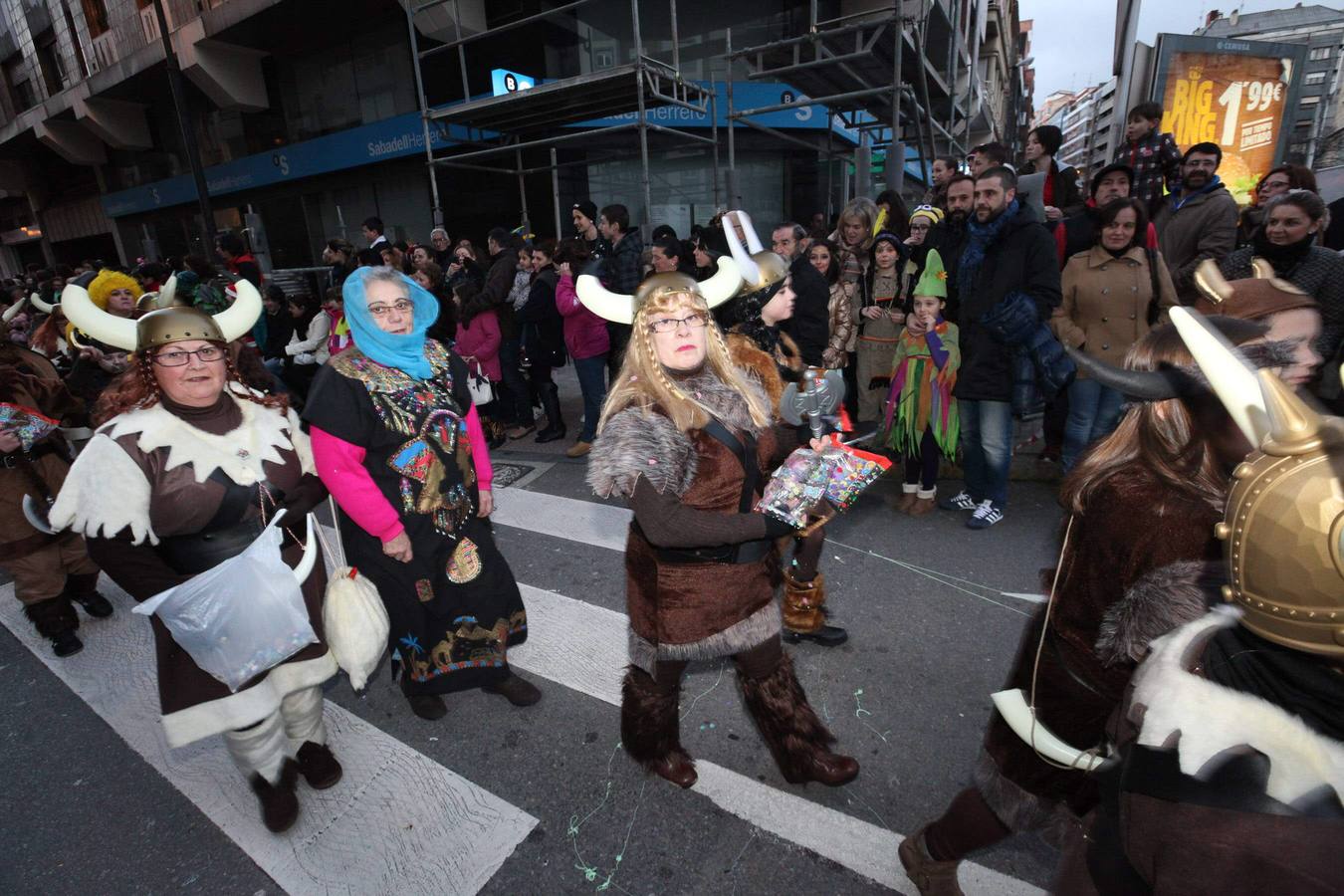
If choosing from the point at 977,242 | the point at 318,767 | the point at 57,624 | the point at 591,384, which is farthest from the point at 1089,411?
the point at 57,624

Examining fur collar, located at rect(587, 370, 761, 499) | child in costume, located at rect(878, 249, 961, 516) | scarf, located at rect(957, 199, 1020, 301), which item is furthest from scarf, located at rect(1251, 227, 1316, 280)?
fur collar, located at rect(587, 370, 761, 499)

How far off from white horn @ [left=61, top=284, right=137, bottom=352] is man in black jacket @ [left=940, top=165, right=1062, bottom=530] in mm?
4373

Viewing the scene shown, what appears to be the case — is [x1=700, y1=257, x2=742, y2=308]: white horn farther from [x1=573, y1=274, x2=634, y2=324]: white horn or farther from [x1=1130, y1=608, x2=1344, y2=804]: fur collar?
[x1=1130, y1=608, x2=1344, y2=804]: fur collar

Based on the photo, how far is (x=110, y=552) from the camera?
2.10 metres

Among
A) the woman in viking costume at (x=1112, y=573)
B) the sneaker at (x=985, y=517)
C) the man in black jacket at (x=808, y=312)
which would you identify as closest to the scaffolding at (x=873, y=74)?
the man in black jacket at (x=808, y=312)

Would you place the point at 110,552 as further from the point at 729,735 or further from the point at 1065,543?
the point at 1065,543

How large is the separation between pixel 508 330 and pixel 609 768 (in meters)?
5.26

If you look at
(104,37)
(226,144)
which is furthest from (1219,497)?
(104,37)

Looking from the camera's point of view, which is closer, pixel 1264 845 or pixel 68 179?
pixel 1264 845

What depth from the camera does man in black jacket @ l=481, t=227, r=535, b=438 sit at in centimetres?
662

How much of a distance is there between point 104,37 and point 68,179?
32.0ft

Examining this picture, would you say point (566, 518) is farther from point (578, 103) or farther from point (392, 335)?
point (578, 103)

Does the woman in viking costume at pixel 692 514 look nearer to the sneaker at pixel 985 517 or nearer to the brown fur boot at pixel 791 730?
the brown fur boot at pixel 791 730

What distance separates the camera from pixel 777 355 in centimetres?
367
